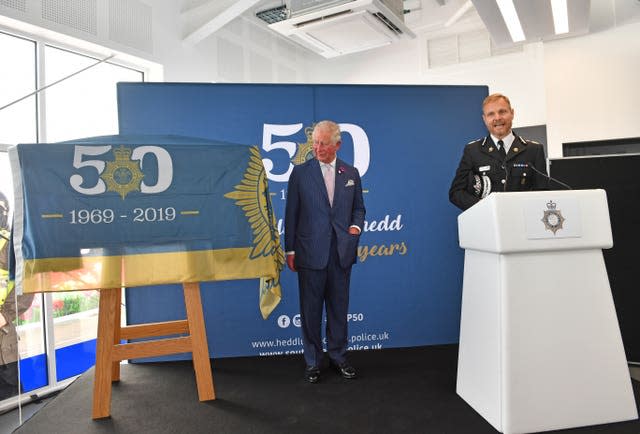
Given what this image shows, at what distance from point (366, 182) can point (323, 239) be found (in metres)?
0.95

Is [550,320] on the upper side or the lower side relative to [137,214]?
lower

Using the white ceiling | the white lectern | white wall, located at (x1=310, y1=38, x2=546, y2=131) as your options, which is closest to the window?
the white ceiling

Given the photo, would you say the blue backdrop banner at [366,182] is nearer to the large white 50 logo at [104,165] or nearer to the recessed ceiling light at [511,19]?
the large white 50 logo at [104,165]

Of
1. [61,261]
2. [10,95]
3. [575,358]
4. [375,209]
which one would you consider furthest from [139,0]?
[575,358]

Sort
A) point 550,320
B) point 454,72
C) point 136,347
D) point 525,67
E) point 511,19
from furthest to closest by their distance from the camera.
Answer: point 454,72, point 525,67, point 511,19, point 136,347, point 550,320

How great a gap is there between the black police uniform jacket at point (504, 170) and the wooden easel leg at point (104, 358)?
1.85 metres

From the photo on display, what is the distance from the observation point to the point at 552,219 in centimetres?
189

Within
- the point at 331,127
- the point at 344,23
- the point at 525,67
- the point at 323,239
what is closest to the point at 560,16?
the point at 525,67

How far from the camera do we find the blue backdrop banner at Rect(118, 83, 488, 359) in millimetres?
3316

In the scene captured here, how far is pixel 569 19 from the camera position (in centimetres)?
542

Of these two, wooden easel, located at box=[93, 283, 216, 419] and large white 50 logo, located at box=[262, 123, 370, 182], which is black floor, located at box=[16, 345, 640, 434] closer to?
wooden easel, located at box=[93, 283, 216, 419]

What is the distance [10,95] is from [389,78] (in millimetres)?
5577

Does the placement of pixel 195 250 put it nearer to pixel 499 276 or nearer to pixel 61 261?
pixel 61 261

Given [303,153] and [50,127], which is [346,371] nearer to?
[303,153]
